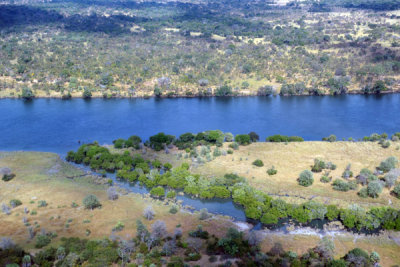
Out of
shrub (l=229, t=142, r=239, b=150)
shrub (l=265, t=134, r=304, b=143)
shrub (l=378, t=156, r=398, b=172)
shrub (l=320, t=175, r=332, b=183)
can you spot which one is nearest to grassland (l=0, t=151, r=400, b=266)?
shrub (l=229, t=142, r=239, b=150)

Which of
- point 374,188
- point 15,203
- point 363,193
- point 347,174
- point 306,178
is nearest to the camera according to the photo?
point 15,203

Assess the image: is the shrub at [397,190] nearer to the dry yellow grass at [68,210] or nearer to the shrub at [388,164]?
the shrub at [388,164]

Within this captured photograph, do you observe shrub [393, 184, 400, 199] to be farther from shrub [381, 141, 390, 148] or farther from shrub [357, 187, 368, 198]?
shrub [381, 141, 390, 148]

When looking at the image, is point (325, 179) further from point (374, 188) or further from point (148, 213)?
point (148, 213)

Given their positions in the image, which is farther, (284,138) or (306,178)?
(284,138)

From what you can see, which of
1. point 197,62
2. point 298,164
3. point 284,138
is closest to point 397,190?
point 298,164

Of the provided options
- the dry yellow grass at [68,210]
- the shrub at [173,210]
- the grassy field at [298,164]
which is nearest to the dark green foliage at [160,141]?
the grassy field at [298,164]
